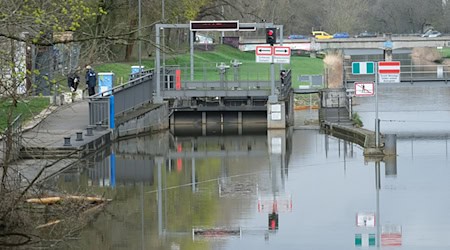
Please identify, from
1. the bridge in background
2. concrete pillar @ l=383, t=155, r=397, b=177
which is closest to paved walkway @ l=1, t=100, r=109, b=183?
concrete pillar @ l=383, t=155, r=397, b=177

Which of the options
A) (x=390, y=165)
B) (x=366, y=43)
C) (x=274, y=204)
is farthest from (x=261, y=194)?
(x=366, y=43)

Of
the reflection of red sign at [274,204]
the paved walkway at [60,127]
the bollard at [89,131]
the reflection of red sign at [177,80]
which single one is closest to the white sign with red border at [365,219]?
the reflection of red sign at [274,204]

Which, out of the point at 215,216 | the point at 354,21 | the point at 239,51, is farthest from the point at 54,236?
the point at 354,21

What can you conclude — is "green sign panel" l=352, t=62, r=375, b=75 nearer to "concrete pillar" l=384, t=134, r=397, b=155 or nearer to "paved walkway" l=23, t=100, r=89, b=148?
"concrete pillar" l=384, t=134, r=397, b=155

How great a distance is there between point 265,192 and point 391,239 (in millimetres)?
7614

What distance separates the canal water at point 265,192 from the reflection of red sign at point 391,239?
0.06 ft

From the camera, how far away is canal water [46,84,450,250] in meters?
23.6

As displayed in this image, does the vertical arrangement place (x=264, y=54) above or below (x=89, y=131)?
above

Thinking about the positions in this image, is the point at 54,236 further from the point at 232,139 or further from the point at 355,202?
the point at 232,139

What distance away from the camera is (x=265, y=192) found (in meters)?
30.5

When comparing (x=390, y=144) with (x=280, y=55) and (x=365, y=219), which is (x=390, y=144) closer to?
(x=280, y=55)

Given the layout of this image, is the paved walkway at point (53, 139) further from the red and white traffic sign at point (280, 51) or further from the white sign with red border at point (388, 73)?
the white sign with red border at point (388, 73)

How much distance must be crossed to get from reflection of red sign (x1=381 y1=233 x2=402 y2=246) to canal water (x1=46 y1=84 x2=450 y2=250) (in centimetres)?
2

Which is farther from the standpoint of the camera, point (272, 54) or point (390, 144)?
point (272, 54)
